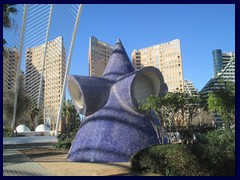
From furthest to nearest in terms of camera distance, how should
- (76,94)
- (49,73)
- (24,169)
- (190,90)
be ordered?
(49,73), (190,90), (76,94), (24,169)

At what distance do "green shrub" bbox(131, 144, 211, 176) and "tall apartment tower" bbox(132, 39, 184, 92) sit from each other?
63.3 m

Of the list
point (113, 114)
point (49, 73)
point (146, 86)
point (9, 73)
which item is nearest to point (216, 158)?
point (113, 114)

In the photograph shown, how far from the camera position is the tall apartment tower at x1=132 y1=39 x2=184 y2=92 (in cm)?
7594

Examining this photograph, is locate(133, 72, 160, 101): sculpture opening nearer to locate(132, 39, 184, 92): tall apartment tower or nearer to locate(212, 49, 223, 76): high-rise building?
locate(132, 39, 184, 92): tall apartment tower

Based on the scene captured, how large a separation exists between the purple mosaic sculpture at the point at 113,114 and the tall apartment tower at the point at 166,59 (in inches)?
2285

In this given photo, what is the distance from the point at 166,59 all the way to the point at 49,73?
102 feet

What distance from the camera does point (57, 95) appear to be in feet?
250

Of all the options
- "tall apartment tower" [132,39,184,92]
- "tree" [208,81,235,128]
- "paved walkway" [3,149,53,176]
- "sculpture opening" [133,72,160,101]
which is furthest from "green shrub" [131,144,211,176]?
"tall apartment tower" [132,39,184,92]

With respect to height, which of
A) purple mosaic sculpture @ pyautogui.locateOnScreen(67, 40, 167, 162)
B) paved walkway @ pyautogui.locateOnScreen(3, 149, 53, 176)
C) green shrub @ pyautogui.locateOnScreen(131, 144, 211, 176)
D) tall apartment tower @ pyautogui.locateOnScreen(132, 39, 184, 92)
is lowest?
paved walkway @ pyautogui.locateOnScreen(3, 149, 53, 176)

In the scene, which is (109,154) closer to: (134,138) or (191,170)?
(134,138)

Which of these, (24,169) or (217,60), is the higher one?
(217,60)

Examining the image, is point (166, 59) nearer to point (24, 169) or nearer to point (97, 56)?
point (97, 56)

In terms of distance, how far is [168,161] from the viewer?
9.91 metres

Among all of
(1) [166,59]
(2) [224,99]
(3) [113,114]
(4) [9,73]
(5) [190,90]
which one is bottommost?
(3) [113,114]
